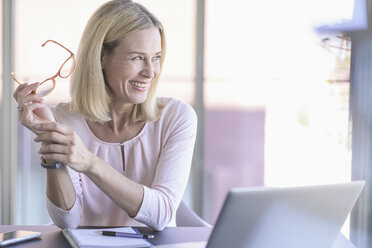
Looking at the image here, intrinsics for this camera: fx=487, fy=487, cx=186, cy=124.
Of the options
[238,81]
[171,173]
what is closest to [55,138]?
[171,173]

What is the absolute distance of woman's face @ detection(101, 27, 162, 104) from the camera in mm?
1778

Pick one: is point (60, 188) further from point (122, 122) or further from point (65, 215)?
point (122, 122)

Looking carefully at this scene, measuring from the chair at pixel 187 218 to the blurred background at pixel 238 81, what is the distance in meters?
1.49

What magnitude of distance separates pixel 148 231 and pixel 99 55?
693mm

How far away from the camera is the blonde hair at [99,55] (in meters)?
1.77

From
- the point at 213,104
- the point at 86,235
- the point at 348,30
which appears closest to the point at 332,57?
the point at 348,30

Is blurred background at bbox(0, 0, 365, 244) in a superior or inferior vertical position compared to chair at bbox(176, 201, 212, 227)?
superior

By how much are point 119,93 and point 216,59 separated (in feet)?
5.88

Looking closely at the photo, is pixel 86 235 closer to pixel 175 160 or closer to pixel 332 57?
pixel 175 160

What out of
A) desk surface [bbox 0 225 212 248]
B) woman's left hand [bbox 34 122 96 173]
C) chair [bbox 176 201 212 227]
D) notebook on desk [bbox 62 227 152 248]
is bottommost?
chair [bbox 176 201 212 227]

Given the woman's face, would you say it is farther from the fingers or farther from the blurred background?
the blurred background

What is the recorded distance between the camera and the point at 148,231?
1.48 m

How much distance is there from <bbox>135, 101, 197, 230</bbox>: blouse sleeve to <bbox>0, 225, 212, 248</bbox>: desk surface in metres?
0.06

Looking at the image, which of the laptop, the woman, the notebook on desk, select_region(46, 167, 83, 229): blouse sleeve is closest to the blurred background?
the woman
